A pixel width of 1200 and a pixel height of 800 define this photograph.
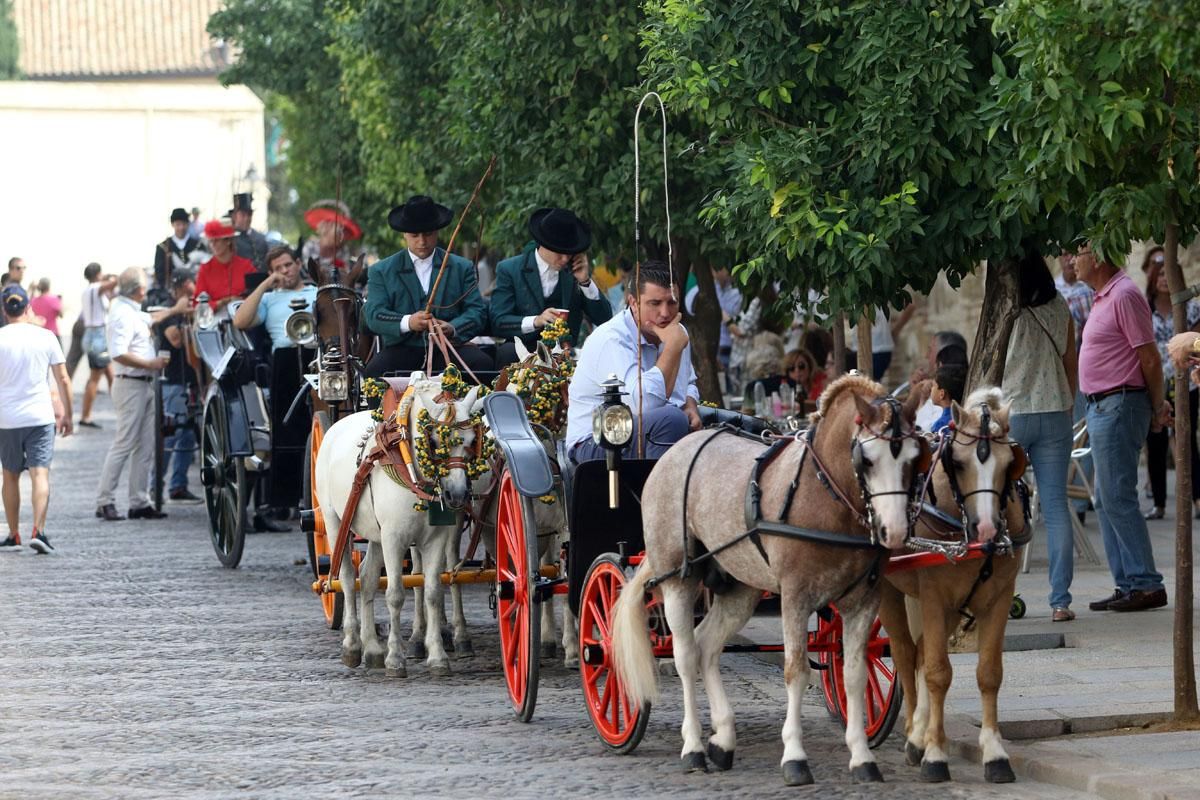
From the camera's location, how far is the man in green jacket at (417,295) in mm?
11805

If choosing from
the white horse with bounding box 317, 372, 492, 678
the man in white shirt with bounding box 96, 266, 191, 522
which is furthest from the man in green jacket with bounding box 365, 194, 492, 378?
the man in white shirt with bounding box 96, 266, 191, 522

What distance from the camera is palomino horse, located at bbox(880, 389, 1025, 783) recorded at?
7.30 metres

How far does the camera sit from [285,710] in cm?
935

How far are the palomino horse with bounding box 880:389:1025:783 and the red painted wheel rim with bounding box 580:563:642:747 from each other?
110cm

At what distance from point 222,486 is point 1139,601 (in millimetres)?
6982

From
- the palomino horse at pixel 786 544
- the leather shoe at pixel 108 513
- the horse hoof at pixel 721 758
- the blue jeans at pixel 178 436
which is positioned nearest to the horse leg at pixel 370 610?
the palomino horse at pixel 786 544

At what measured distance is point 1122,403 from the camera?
1126 cm

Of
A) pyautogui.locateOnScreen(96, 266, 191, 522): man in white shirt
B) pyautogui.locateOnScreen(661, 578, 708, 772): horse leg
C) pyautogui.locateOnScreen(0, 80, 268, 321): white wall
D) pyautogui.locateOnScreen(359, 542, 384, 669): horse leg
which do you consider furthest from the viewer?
pyautogui.locateOnScreen(0, 80, 268, 321): white wall

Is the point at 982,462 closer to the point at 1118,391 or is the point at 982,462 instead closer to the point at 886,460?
the point at 886,460

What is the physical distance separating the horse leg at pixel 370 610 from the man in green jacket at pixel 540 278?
184cm

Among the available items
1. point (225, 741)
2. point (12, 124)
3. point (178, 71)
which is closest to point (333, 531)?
point (225, 741)

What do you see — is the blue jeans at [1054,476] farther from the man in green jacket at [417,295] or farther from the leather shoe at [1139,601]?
the man in green jacket at [417,295]

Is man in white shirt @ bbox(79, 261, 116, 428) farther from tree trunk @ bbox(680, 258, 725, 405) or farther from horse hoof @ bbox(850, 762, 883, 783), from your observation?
horse hoof @ bbox(850, 762, 883, 783)

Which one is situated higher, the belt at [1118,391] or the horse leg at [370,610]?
the belt at [1118,391]
